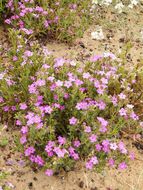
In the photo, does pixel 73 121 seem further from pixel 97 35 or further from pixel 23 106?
pixel 97 35

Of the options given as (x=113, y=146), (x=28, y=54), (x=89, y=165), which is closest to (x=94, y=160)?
(x=89, y=165)

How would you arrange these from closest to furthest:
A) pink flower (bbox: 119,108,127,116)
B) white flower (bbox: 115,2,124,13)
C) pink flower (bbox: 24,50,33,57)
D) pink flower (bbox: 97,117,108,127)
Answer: pink flower (bbox: 97,117,108,127), pink flower (bbox: 119,108,127,116), pink flower (bbox: 24,50,33,57), white flower (bbox: 115,2,124,13)

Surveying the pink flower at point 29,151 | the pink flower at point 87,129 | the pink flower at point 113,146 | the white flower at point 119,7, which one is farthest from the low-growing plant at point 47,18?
the pink flower at point 113,146

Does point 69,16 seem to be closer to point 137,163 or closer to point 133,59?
point 133,59

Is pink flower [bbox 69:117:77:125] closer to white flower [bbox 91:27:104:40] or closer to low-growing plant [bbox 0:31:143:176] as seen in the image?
low-growing plant [bbox 0:31:143:176]

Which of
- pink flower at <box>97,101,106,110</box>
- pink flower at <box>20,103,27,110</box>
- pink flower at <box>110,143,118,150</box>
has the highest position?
pink flower at <box>97,101,106,110</box>

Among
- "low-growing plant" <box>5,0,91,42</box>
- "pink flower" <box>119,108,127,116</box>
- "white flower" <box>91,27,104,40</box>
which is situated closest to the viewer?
"pink flower" <box>119,108,127,116</box>

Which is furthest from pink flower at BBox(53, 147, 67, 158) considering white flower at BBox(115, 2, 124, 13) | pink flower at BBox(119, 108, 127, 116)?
white flower at BBox(115, 2, 124, 13)

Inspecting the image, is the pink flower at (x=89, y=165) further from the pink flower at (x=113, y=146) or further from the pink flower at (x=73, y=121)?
the pink flower at (x=73, y=121)
